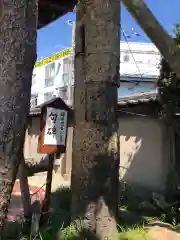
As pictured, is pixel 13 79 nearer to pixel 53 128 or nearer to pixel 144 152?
pixel 53 128

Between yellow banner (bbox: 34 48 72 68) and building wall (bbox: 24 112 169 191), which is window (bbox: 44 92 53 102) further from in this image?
building wall (bbox: 24 112 169 191)

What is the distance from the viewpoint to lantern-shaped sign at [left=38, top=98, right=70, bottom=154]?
5594mm

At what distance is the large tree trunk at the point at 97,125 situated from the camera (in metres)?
5.14

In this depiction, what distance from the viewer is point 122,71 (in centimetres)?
3186

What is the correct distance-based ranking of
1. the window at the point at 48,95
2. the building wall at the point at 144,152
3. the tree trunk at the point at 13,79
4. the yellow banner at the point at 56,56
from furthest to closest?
the window at the point at 48,95 → the yellow banner at the point at 56,56 → the building wall at the point at 144,152 → the tree trunk at the point at 13,79

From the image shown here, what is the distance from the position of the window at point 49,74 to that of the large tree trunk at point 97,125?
2809 centimetres

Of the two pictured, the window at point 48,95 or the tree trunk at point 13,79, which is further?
the window at point 48,95

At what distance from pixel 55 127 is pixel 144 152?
461cm

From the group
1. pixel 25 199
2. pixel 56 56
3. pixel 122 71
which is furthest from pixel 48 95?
pixel 25 199

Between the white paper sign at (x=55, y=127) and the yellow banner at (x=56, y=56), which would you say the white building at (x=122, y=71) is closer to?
the yellow banner at (x=56, y=56)

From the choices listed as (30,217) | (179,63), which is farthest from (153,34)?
(30,217)

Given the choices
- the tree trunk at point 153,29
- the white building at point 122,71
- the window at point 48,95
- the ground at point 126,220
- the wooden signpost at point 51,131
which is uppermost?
the white building at point 122,71

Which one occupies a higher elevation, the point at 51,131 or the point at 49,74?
the point at 49,74

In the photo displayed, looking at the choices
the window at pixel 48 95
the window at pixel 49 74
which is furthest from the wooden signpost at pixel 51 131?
the window at pixel 49 74
